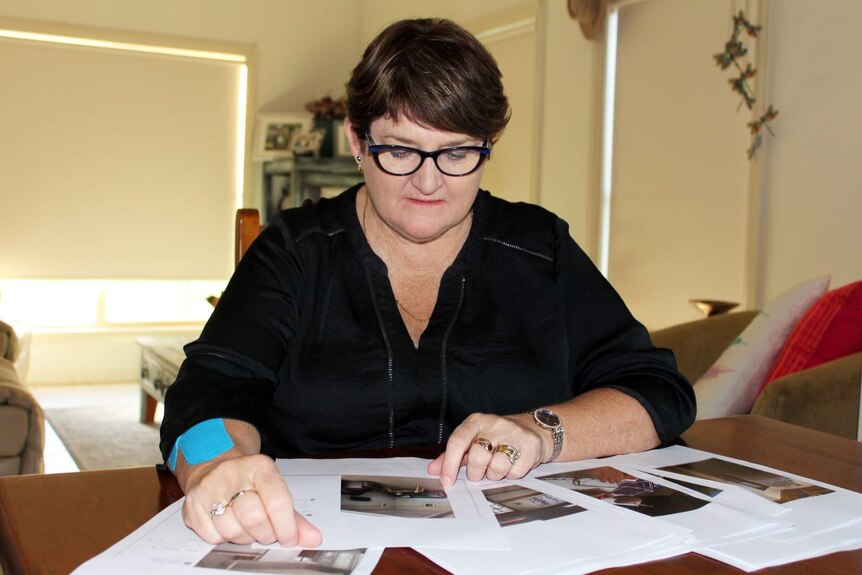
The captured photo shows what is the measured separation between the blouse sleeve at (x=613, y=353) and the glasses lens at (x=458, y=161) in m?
0.25

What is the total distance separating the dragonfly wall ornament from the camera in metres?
3.63

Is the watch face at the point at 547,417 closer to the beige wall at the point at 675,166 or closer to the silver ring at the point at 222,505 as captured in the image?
the silver ring at the point at 222,505

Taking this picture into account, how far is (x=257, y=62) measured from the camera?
6.93 metres

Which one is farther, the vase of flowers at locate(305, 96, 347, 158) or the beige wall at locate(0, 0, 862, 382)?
the vase of flowers at locate(305, 96, 347, 158)

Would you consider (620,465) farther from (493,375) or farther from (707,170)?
(707,170)

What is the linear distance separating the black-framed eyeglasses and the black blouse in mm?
166

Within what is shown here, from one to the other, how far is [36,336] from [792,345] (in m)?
5.25

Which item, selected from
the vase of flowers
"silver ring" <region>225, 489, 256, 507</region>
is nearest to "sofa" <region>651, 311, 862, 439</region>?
"silver ring" <region>225, 489, 256, 507</region>

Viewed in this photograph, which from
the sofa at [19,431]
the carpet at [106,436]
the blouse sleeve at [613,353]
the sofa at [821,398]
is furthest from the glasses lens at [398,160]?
the carpet at [106,436]

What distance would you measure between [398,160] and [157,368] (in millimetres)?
3356

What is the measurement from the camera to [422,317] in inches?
55.4

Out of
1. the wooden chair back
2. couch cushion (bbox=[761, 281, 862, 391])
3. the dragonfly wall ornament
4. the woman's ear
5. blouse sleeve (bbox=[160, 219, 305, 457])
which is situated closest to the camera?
blouse sleeve (bbox=[160, 219, 305, 457])

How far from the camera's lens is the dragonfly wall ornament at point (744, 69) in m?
3.63

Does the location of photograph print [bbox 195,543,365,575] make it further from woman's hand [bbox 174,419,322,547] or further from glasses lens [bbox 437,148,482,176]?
glasses lens [bbox 437,148,482,176]
